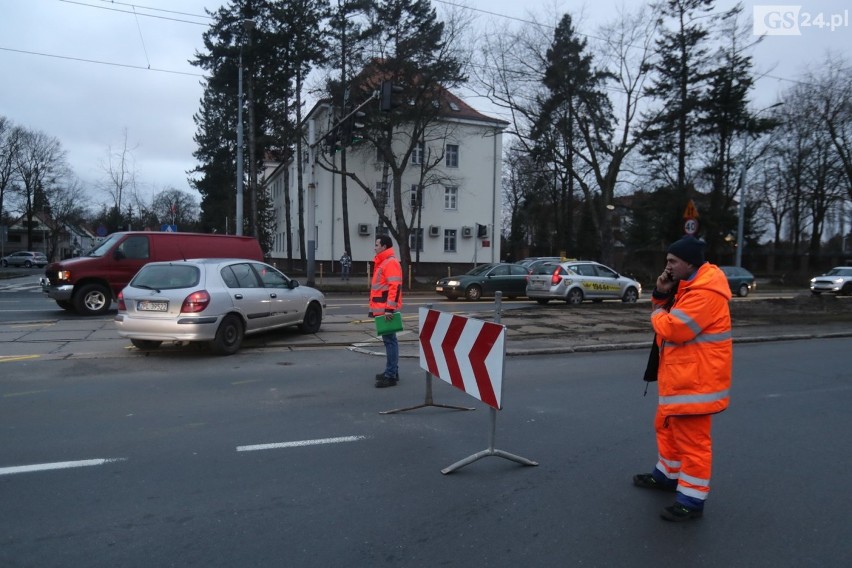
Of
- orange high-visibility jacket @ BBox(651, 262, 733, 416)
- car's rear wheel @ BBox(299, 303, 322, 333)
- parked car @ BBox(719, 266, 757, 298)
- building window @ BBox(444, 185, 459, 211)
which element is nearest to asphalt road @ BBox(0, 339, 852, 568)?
orange high-visibility jacket @ BBox(651, 262, 733, 416)

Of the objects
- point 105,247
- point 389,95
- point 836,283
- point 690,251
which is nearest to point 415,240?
point 836,283

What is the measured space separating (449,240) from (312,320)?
1254 inches

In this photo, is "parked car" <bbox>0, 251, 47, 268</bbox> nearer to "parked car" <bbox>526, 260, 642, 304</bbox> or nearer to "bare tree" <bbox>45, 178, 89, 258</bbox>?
"bare tree" <bbox>45, 178, 89, 258</bbox>

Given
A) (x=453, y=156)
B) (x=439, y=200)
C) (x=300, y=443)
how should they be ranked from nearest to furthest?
(x=300, y=443) → (x=439, y=200) → (x=453, y=156)

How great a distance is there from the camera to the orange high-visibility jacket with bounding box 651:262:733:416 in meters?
3.59

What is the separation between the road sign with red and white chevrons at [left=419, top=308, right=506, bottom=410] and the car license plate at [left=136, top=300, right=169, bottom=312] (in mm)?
4769

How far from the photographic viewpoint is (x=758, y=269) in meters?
50.0

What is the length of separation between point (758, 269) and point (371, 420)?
52732 millimetres

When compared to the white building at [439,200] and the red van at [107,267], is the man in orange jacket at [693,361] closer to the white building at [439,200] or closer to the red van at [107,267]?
the red van at [107,267]

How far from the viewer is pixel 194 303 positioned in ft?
28.9

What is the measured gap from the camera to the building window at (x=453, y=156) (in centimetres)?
4278

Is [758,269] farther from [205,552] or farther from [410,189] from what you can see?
[205,552]

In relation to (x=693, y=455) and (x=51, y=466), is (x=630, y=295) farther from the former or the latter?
(x=51, y=466)

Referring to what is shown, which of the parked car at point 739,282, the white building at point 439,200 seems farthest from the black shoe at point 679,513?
the white building at point 439,200
